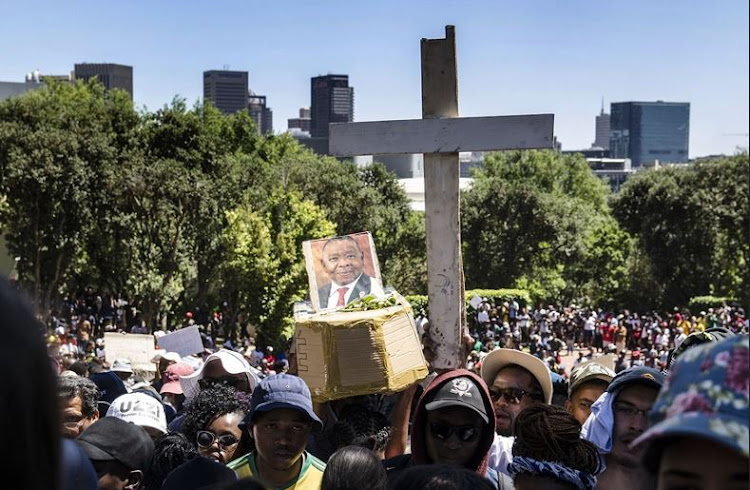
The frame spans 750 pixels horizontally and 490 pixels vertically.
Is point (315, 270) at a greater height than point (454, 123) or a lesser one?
lesser

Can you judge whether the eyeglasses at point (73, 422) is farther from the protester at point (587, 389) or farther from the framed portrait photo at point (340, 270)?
the protester at point (587, 389)

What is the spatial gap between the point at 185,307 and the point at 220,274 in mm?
2806

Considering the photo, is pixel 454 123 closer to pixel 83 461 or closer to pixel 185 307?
pixel 83 461

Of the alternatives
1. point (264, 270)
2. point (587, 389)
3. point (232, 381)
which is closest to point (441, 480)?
point (587, 389)

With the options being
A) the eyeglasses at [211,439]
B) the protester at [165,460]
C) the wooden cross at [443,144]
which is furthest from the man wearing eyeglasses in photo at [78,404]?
the wooden cross at [443,144]

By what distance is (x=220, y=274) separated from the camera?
35688 mm

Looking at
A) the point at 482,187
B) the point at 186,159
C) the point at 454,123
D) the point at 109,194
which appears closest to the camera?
the point at 454,123

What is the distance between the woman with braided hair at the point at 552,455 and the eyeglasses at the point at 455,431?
0.54 m

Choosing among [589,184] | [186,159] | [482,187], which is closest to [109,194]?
[186,159]

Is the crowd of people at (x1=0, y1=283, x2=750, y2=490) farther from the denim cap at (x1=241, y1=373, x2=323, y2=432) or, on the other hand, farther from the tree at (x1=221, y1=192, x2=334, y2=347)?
the tree at (x1=221, y1=192, x2=334, y2=347)

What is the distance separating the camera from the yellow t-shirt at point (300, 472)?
169 inches

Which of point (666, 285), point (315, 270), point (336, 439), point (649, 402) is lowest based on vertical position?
point (666, 285)

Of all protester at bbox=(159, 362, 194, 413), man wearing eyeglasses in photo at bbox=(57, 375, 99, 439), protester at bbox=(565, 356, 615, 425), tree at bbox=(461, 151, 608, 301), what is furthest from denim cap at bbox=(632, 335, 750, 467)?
tree at bbox=(461, 151, 608, 301)

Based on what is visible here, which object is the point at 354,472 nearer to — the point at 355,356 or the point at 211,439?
the point at 355,356
